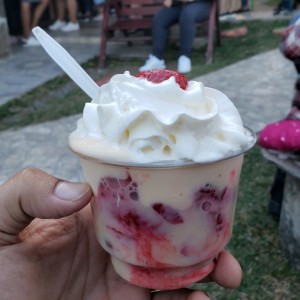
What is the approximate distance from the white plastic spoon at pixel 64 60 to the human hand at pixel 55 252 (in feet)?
0.96

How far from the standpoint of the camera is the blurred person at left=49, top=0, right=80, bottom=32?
9.12 metres

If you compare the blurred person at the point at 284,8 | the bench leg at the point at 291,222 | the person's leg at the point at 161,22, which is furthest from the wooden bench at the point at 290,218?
the blurred person at the point at 284,8

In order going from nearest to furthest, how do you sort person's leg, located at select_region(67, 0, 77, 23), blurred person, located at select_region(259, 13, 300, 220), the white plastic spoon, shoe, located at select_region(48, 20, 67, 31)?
the white plastic spoon
blurred person, located at select_region(259, 13, 300, 220)
person's leg, located at select_region(67, 0, 77, 23)
shoe, located at select_region(48, 20, 67, 31)

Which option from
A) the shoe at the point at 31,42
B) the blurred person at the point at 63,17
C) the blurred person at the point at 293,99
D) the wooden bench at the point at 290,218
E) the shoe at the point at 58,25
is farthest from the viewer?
the shoe at the point at 58,25

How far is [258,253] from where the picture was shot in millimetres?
2891

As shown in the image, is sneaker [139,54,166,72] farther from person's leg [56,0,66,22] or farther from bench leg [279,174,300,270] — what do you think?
bench leg [279,174,300,270]

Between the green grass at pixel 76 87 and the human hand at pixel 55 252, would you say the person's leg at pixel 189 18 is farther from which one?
the human hand at pixel 55 252

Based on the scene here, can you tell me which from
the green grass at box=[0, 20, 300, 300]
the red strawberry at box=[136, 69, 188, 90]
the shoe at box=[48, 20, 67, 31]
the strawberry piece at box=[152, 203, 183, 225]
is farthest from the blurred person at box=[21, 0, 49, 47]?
the strawberry piece at box=[152, 203, 183, 225]

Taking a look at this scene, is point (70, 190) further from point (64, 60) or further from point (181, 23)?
point (181, 23)

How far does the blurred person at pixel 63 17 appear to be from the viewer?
9.12m

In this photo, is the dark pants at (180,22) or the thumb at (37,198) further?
the dark pants at (180,22)

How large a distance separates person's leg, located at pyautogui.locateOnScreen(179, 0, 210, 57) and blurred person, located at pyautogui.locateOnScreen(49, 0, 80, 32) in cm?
335

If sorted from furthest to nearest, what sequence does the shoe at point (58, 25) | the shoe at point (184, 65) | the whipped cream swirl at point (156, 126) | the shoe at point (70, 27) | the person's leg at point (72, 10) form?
the shoe at point (58, 25) < the shoe at point (70, 27) < the person's leg at point (72, 10) < the shoe at point (184, 65) < the whipped cream swirl at point (156, 126)

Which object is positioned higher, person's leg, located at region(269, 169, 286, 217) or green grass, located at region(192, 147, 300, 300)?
person's leg, located at region(269, 169, 286, 217)
